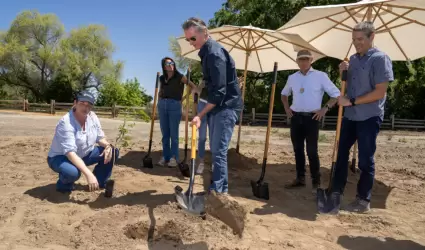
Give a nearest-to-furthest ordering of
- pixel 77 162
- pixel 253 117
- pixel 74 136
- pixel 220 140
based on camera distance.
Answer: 1. pixel 77 162
2. pixel 220 140
3. pixel 74 136
4. pixel 253 117

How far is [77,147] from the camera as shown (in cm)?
402

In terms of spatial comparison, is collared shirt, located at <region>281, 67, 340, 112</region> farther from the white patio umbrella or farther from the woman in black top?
the woman in black top

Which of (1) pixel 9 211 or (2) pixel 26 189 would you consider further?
(2) pixel 26 189

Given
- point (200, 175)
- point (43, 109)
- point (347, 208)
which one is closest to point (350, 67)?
point (347, 208)

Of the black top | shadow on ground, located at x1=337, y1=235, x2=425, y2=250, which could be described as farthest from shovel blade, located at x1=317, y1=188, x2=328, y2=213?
the black top

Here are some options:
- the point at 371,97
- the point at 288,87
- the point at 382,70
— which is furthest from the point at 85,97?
the point at 382,70

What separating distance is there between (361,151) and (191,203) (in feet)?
6.59

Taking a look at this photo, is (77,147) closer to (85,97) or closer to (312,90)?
(85,97)

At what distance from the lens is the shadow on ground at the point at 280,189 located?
4133mm

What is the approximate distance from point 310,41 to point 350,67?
71.8 inches

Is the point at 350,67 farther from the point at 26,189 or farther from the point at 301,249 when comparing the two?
the point at 26,189

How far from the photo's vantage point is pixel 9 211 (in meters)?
3.57

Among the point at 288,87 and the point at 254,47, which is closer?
the point at 288,87

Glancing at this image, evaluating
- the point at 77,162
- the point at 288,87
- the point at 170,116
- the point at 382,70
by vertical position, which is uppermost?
the point at 382,70
